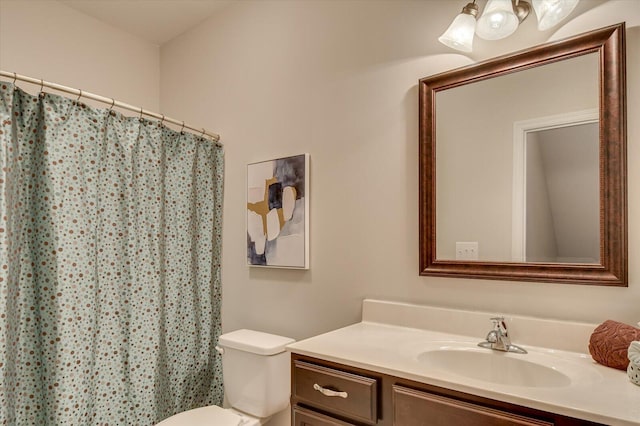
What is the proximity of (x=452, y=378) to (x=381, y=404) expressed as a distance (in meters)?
0.24

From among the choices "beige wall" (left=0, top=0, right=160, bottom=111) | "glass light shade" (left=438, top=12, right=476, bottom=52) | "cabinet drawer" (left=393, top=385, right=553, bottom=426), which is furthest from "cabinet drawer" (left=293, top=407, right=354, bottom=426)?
"beige wall" (left=0, top=0, right=160, bottom=111)

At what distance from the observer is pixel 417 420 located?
1056 millimetres

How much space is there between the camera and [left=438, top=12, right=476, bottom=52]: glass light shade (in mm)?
1427

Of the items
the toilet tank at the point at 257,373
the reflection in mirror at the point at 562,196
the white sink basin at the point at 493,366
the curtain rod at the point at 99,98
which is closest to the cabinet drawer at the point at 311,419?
the white sink basin at the point at 493,366

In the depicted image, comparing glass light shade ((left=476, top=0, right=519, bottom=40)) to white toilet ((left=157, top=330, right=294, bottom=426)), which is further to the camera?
white toilet ((left=157, top=330, right=294, bottom=426))

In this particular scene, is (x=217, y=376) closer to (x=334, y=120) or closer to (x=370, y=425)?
(x=370, y=425)

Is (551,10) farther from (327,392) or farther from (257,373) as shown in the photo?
(257,373)

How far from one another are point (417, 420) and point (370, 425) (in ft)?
0.54

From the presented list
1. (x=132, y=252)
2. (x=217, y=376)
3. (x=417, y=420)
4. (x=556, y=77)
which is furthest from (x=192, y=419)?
(x=556, y=77)

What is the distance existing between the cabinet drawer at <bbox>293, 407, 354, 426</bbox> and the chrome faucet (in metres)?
0.54

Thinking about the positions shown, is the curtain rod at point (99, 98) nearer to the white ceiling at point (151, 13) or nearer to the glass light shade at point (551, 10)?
the white ceiling at point (151, 13)

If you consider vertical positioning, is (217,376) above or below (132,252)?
below

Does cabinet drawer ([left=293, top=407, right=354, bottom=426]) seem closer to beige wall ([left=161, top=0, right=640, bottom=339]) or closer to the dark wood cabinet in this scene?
the dark wood cabinet

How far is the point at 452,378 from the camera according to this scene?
3.35 ft
